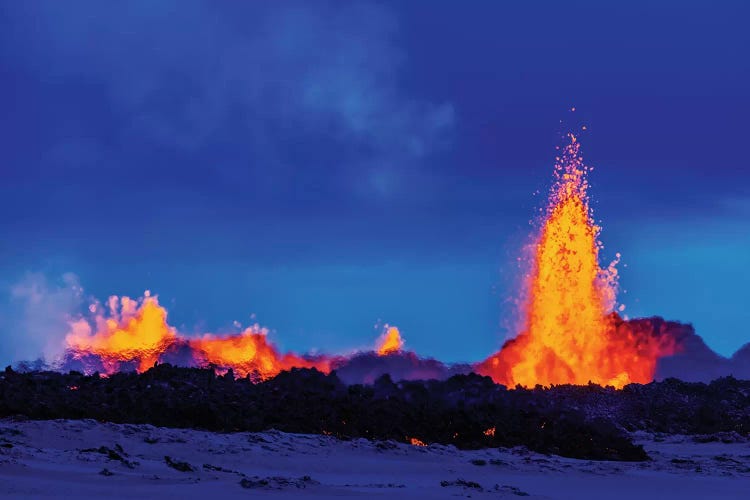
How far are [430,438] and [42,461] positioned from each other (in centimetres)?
784

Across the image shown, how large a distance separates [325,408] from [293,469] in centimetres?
454

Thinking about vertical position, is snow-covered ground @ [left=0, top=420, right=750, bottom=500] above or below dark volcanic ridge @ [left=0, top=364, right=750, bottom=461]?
below

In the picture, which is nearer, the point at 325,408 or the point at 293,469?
the point at 293,469

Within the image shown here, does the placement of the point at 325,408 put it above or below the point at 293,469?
above

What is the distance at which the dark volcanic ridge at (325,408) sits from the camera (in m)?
17.0

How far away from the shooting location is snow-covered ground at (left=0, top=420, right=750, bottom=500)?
10781 millimetres

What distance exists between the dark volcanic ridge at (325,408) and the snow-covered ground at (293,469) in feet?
4.00

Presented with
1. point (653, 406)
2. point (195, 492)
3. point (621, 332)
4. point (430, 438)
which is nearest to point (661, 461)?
→ point (430, 438)

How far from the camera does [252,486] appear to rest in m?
11.1

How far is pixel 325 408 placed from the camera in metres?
18.2

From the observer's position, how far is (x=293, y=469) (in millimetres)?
13703

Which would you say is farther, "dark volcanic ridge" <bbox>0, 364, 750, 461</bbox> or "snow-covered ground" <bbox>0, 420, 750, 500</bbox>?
"dark volcanic ridge" <bbox>0, 364, 750, 461</bbox>

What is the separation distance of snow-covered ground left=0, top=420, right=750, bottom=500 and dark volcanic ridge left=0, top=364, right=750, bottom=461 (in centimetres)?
122

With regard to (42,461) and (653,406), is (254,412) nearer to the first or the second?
(42,461)
